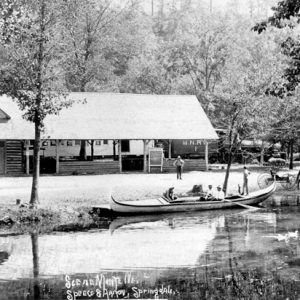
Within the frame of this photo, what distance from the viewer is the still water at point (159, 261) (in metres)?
13.8

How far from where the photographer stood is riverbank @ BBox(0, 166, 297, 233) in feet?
74.6

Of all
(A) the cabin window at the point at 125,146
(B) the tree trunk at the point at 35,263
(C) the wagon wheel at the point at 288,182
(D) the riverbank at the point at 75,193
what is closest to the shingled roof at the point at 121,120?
(D) the riverbank at the point at 75,193

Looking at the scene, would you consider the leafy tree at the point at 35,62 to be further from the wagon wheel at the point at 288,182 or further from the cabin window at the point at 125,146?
the cabin window at the point at 125,146

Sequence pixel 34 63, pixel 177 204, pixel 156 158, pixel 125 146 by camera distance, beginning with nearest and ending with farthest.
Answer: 1. pixel 34 63
2. pixel 177 204
3. pixel 156 158
4. pixel 125 146

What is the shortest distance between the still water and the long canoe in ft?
2.21

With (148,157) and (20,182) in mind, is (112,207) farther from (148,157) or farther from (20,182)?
(148,157)

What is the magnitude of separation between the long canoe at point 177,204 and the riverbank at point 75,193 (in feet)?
4.98

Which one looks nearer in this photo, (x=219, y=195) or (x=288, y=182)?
(x=219, y=195)

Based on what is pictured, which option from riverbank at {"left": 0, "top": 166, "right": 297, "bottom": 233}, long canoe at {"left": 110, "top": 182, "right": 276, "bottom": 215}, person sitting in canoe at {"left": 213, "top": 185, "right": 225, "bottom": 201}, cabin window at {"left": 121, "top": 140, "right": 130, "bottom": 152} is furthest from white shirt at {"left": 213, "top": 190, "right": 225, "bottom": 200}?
cabin window at {"left": 121, "top": 140, "right": 130, "bottom": 152}

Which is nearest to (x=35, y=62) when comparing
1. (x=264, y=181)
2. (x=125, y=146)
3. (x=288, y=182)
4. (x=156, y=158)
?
(x=264, y=181)

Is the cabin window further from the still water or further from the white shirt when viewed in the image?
the still water

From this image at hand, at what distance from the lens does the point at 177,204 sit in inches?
1028

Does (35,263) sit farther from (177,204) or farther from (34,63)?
(177,204)

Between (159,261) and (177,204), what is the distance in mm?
9250
